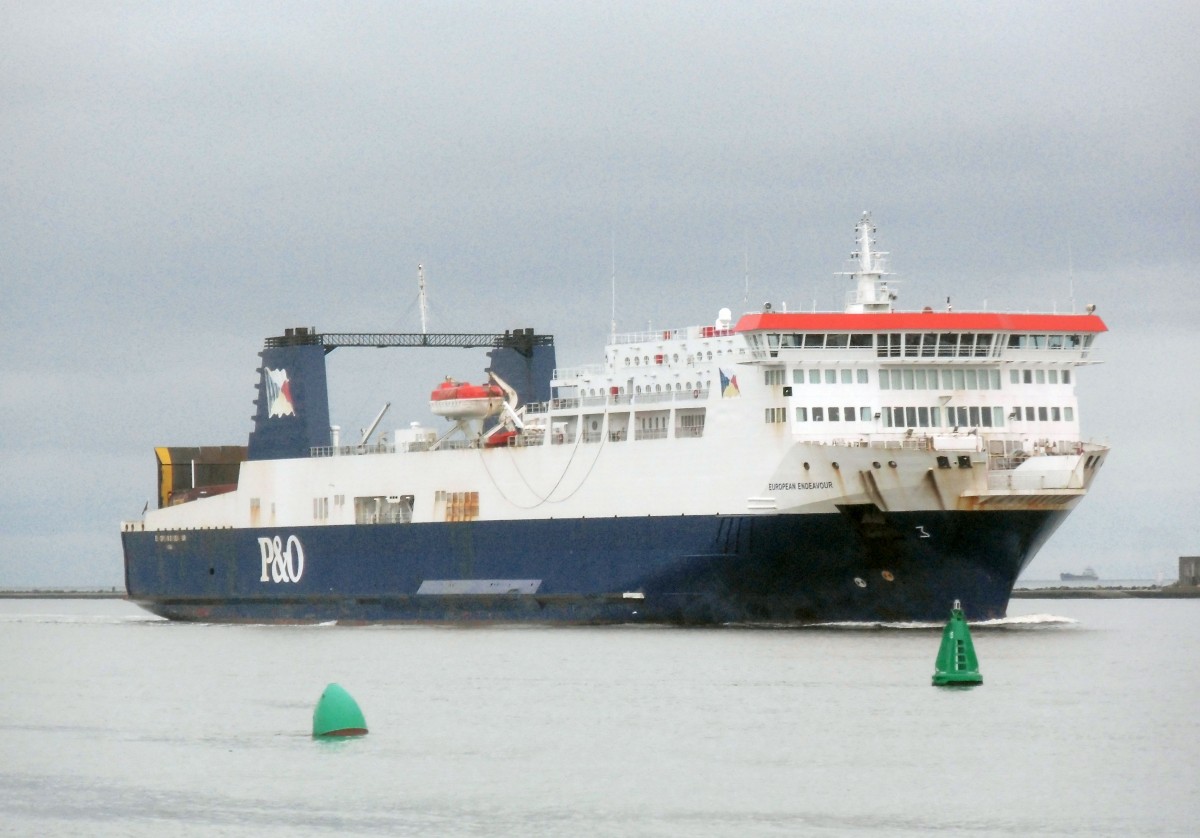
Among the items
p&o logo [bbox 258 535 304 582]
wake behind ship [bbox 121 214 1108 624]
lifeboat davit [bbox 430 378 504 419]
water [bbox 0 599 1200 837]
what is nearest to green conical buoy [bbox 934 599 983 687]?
water [bbox 0 599 1200 837]

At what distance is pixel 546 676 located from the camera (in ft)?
134

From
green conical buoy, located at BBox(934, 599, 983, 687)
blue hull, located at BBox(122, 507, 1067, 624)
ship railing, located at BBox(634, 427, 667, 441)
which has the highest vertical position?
ship railing, located at BBox(634, 427, 667, 441)

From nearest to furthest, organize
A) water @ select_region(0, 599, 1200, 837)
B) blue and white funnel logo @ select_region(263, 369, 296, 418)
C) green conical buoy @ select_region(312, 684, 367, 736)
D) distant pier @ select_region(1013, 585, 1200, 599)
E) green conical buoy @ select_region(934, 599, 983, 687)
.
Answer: water @ select_region(0, 599, 1200, 837), green conical buoy @ select_region(312, 684, 367, 736), green conical buoy @ select_region(934, 599, 983, 687), blue and white funnel logo @ select_region(263, 369, 296, 418), distant pier @ select_region(1013, 585, 1200, 599)

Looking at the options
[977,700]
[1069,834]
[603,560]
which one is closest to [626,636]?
[603,560]

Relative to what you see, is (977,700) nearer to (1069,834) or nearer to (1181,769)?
(1181,769)

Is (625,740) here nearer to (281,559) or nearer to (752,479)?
(752,479)

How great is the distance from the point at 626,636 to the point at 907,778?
22.4m

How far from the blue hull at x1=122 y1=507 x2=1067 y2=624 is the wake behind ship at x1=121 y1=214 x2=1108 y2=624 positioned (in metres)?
0.06

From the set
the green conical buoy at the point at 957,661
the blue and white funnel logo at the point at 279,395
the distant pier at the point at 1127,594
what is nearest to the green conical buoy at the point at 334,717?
the green conical buoy at the point at 957,661

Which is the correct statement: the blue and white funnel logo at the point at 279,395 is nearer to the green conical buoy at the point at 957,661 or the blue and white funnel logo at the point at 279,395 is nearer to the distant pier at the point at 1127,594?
the green conical buoy at the point at 957,661

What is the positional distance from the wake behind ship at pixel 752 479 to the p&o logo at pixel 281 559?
2166mm

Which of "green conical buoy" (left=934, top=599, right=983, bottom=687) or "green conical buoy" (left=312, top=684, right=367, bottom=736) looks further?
"green conical buoy" (left=934, top=599, right=983, bottom=687)

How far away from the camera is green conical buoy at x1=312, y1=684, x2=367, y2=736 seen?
107ft

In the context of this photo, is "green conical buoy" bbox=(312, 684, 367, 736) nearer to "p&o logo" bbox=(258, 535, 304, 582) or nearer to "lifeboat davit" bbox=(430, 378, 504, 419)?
"lifeboat davit" bbox=(430, 378, 504, 419)
